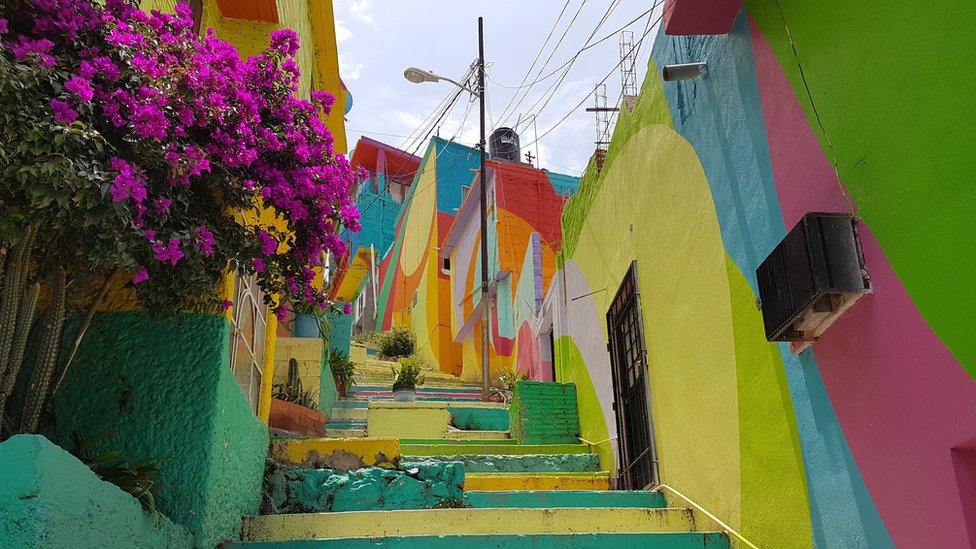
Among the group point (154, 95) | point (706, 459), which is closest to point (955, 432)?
point (706, 459)

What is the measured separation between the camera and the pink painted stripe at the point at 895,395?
90.5 inches

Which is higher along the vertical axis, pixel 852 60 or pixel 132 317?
pixel 852 60

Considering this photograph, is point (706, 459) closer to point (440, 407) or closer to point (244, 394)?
point (244, 394)

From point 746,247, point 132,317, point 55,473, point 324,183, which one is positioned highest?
point 324,183

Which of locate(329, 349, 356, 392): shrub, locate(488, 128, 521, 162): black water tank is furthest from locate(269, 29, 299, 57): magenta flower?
locate(488, 128, 521, 162): black water tank

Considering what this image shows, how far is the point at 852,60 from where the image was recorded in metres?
2.80

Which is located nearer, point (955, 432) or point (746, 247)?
point (955, 432)

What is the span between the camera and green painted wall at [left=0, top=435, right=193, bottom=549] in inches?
79.4

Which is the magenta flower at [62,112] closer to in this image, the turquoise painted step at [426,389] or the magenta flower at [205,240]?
the magenta flower at [205,240]

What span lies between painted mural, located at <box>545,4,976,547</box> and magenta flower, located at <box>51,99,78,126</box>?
274 cm

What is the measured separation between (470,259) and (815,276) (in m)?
15.4

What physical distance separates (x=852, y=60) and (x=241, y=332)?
10.8ft

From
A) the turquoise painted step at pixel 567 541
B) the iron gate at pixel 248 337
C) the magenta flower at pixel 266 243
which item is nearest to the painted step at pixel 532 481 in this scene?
the turquoise painted step at pixel 567 541

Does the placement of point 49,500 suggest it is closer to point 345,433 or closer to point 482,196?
point 345,433
